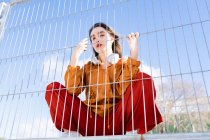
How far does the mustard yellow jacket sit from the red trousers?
1.5 inches

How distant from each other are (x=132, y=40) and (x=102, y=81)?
0.97 ft

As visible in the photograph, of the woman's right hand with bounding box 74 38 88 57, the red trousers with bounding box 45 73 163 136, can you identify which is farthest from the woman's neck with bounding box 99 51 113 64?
the red trousers with bounding box 45 73 163 136

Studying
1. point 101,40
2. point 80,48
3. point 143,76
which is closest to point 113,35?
point 101,40

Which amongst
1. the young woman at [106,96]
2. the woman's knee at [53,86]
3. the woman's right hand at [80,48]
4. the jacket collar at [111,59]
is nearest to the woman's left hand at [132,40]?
the young woman at [106,96]

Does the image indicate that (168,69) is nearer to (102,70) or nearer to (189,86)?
(189,86)

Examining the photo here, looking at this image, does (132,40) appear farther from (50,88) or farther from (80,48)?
(50,88)

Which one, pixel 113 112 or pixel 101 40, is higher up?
pixel 101 40

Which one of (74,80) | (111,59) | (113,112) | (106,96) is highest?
(111,59)

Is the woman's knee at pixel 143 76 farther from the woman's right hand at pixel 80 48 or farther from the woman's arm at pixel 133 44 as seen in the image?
the woman's right hand at pixel 80 48

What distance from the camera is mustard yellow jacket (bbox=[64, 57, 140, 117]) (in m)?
1.35

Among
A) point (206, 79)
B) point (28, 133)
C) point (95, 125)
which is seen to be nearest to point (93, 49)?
point (95, 125)

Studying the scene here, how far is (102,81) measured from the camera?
59.0 inches

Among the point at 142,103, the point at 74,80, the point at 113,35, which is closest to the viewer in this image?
the point at 142,103

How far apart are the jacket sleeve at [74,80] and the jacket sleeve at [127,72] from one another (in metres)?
0.23
